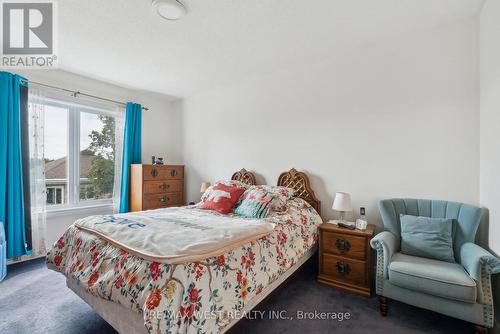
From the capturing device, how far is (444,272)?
A: 154 cm

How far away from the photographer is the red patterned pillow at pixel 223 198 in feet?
8.31

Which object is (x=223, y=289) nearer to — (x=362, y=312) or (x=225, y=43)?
(x=362, y=312)

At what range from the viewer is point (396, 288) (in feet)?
5.66

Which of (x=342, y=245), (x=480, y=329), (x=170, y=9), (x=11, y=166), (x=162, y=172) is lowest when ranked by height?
(x=480, y=329)

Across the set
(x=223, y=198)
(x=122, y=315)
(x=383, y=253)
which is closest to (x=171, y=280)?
(x=122, y=315)

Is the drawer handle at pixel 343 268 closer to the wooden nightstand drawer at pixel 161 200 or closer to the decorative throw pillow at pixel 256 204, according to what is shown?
the decorative throw pillow at pixel 256 204

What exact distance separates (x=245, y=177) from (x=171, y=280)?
7.29ft

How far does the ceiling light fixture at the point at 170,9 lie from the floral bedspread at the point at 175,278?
1.84m

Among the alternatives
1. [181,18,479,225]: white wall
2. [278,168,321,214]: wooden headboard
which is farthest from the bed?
[181,18,479,225]: white wall

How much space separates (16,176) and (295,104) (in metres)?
3.51

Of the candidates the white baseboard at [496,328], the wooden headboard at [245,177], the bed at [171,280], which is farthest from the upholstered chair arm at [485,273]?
the wooden headboard at [245,177]

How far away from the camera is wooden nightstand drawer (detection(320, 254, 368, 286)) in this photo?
6.88 ft

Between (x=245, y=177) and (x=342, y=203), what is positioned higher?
(x=245, y=177)

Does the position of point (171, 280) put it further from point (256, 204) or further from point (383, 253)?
point (383, 253)
